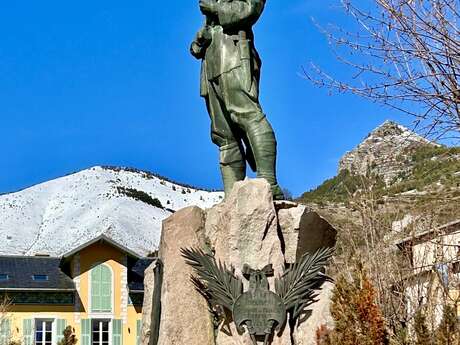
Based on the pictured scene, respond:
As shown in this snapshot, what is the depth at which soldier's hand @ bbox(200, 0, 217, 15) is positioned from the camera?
390 inches

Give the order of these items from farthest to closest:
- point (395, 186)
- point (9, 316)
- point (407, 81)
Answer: point (9, 316) < point (395, 186) < point (407, 81)

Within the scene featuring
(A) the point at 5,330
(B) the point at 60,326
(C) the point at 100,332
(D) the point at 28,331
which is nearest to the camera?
(A) the point at 5,330

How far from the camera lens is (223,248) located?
363 inches

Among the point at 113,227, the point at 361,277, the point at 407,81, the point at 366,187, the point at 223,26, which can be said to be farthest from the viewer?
the point at 113,227

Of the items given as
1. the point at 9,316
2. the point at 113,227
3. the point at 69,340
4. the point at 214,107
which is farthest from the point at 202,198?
the point at 214,107

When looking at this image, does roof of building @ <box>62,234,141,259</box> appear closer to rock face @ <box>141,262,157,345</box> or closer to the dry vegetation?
the dry vegetation

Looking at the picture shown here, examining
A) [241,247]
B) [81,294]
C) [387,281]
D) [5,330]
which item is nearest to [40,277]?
[81,294]

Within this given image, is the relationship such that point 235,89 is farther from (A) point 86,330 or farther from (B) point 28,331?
(A) point 86,330

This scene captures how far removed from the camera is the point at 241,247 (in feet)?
29.7

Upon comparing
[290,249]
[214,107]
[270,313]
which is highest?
[214,107]

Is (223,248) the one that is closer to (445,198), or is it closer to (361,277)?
(361,277)

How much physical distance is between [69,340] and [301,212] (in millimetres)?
25422

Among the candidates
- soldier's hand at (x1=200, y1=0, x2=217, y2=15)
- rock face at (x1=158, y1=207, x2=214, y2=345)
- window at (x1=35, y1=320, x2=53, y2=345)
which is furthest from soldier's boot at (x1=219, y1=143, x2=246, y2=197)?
window at (x1=35, y1=320, x2=53, y2=345)

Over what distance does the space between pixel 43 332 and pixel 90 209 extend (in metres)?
96.2
